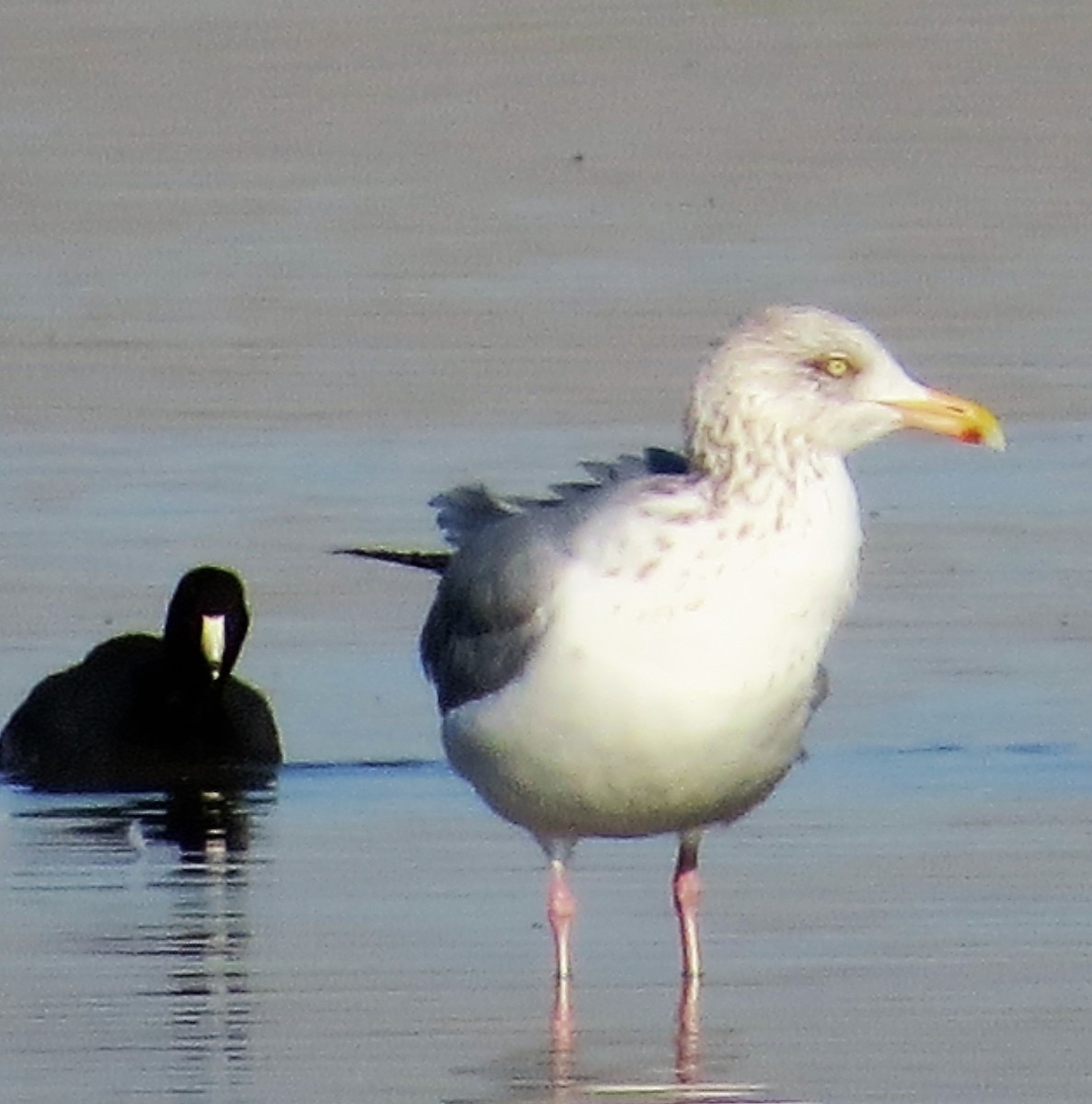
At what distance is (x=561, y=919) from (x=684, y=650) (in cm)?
71

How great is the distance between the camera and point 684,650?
365 inches

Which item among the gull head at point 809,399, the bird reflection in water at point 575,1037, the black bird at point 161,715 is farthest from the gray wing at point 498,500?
Result: the black bird at point 161,715

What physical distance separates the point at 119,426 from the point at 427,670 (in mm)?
6211

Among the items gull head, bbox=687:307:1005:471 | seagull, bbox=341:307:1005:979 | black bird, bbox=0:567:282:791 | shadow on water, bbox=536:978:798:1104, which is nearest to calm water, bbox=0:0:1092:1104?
shadow on water, bbox=536:978:798:1104

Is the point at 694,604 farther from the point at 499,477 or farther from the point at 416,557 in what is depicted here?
the point at 499,477

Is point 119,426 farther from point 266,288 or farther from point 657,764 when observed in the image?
point 657,764

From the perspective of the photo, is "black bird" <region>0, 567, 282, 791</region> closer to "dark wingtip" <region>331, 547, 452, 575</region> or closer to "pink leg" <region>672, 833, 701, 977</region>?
"dark wingtip" <region>331, 547, 452, 575</region>

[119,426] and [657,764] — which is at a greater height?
[119,426]

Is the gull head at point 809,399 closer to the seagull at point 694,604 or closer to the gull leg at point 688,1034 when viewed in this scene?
the seagull at point 694,604

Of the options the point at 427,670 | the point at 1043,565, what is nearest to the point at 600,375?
the point at 1043,565

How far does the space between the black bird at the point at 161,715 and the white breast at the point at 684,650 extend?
3.31m

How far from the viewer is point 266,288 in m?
19.3

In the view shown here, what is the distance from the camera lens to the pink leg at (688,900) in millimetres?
9562

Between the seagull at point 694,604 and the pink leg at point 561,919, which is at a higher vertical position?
the seagull at point 694,604
